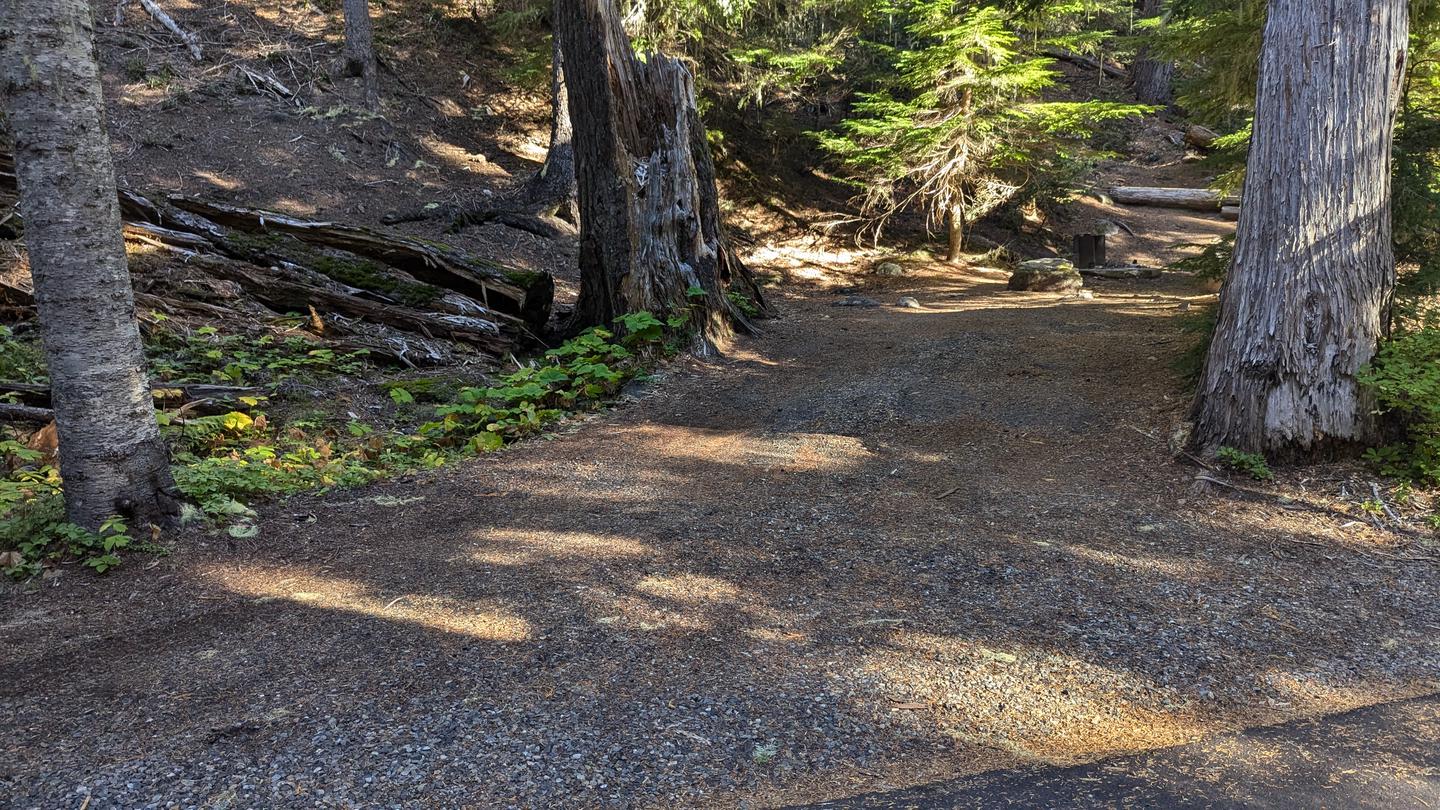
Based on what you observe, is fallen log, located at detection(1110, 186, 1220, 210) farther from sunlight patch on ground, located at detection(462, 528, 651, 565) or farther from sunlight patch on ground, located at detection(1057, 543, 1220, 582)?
A: sunlight patch on ground, located at detection(462, 528, 651, 565)

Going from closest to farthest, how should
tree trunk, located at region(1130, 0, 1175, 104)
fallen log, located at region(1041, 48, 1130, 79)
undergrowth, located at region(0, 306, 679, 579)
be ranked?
undergrowth, located at region(0, 306, 679, 579)
tree trunk, located at region(1130, 0, 1175, 104)
fallen log, located at region(1041, 48, 1130, 79)

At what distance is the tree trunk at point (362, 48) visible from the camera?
16.4 meters

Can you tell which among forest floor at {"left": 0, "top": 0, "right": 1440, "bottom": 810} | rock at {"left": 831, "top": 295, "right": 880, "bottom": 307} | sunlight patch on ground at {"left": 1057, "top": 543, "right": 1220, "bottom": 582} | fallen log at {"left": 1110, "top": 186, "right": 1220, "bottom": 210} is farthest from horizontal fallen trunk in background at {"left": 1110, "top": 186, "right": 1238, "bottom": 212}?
Answer: sunlight patch on ground at {"left": 1057, "top": 543, "right": 1220, "bottom": 582}

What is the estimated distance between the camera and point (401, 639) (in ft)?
12.8

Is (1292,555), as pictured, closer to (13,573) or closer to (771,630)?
(771,630)

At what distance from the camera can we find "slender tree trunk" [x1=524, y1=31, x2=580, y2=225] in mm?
15219

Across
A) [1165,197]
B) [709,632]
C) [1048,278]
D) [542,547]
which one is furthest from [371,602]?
[1165,197]

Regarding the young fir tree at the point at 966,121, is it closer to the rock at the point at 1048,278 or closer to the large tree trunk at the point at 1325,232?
the rock at the point at 1048,278

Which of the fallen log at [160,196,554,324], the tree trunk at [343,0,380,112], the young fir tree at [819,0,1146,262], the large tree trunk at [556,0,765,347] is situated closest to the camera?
the large tree trunk at [556,0,765,347]

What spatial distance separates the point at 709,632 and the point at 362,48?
1667 cm

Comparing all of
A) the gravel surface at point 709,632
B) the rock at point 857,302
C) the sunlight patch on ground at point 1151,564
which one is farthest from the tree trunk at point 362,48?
the sunlight patch on ground at point 1151,564

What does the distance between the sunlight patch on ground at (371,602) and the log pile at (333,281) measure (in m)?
4.71

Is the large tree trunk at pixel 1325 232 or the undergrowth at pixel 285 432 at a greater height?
the large tree trunk at pixel 1325 232

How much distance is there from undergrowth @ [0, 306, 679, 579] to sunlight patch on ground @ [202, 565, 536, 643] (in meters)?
0.58
